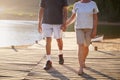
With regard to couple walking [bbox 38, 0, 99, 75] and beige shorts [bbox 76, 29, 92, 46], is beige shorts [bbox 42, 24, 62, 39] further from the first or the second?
beige shorts [bbox 76, 29, 92, 46]

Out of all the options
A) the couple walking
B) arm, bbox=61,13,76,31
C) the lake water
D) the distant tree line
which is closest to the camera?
the couple walking

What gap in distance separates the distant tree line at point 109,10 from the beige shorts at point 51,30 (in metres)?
31.1

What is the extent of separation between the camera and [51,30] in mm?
7695

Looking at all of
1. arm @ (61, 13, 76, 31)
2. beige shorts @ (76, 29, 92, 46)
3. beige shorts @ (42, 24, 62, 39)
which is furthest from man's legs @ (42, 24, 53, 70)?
beige shorts @ (76, 29, 92, 46)

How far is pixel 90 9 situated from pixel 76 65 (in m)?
1.31

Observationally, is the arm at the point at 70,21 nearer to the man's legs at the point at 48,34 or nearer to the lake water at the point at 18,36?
the man's legs at the point at 48,34

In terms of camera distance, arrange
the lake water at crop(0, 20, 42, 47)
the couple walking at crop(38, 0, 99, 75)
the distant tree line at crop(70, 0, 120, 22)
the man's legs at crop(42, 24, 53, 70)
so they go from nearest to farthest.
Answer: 1. the couple walking at crop(38, 0, 99, 75)
2. the man's legs at crop(42, 24, 53, 70)
3. the lake water at crop(0, 20, 42, 47)
4. the distant tree line at crop(70, 0, 120, 22)

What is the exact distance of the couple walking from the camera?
706 centimetres

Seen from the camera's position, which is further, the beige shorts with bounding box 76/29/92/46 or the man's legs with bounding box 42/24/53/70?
the man's legs with bounding box 42/24/53/70

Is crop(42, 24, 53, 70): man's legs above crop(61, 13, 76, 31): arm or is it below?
below

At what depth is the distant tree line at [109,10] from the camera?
39.0m

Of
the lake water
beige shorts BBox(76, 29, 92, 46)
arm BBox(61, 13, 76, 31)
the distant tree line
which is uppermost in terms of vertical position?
the distant tree line

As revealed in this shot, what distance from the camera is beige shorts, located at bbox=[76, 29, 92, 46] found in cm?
707

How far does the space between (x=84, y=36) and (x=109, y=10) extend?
33.1 m
